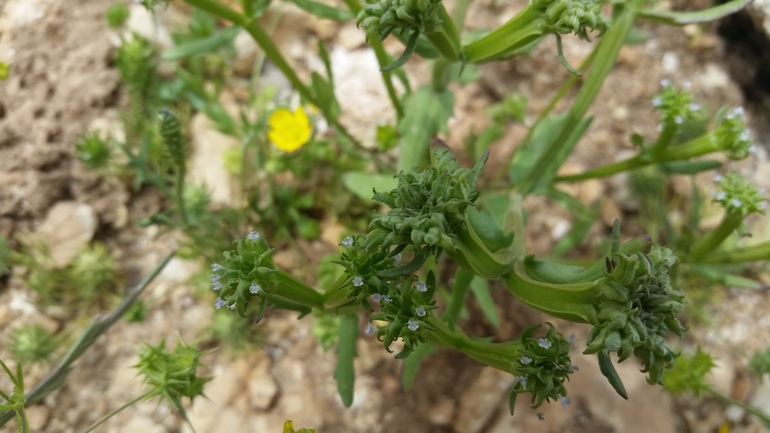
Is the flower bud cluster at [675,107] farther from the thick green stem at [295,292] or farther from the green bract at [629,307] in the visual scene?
the thick green stem at [295,292]

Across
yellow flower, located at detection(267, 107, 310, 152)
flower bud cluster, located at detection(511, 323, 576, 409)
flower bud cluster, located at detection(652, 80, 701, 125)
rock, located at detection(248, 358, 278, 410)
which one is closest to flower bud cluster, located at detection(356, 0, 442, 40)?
flower bud cluster, located at detection(511, 323, 576, 409)

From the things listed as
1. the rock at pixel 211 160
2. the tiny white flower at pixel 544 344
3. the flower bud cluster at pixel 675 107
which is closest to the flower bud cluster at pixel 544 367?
the tiny white flower at pixel 544 344

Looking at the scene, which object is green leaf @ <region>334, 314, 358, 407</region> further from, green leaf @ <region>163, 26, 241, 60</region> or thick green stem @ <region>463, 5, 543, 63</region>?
green leaf @ <region>163, 26, 241, 60</region>

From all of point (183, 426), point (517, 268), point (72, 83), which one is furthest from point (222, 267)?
point (72, 83)

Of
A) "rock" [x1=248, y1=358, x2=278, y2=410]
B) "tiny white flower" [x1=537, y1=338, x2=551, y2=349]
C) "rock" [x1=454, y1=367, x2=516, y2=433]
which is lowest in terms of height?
"rock" [x1=454, y1=367, x2=516, y2=433]

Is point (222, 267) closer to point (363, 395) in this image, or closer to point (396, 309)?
point (396, 309)

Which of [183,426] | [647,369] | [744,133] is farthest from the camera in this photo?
[183,426]
